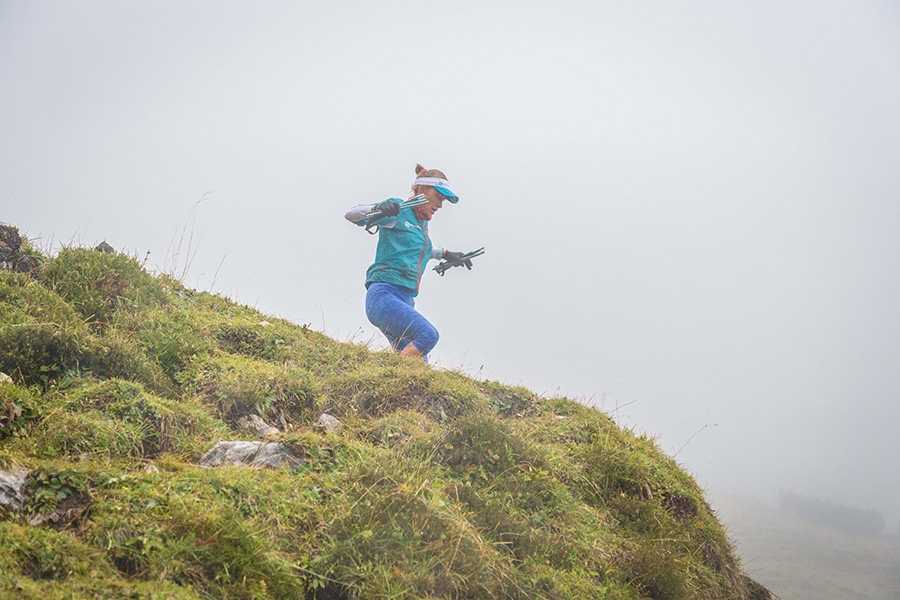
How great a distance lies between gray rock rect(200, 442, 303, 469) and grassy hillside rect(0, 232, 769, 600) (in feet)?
0.49

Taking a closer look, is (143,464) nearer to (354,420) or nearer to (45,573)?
(45,573)

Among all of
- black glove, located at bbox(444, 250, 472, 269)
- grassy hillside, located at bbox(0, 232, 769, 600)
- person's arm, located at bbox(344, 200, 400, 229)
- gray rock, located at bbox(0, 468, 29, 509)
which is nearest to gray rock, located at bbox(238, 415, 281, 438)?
grassy hillside, located at bbox(0, 232, 769, 600)

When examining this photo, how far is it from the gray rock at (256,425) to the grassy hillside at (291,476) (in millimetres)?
133

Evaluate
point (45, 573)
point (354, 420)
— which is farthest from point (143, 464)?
point (354, 420)

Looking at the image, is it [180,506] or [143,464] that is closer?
[180,506]

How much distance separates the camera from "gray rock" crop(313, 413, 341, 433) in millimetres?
6577

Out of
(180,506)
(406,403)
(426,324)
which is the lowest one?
(180,506)

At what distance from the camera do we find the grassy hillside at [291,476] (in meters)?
3.78

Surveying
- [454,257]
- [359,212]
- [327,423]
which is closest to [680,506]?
[327,423]

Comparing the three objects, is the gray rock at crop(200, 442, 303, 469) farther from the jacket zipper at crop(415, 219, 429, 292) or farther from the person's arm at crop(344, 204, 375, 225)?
the jacket zipper at crop(415, 219, 429, 292)

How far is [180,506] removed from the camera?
159 inches

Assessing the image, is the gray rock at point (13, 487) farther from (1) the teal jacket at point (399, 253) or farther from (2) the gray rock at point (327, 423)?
(1) the teal jacket at point (399, 253)

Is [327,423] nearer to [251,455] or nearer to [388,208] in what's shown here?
[251,455]

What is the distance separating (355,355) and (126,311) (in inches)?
125
